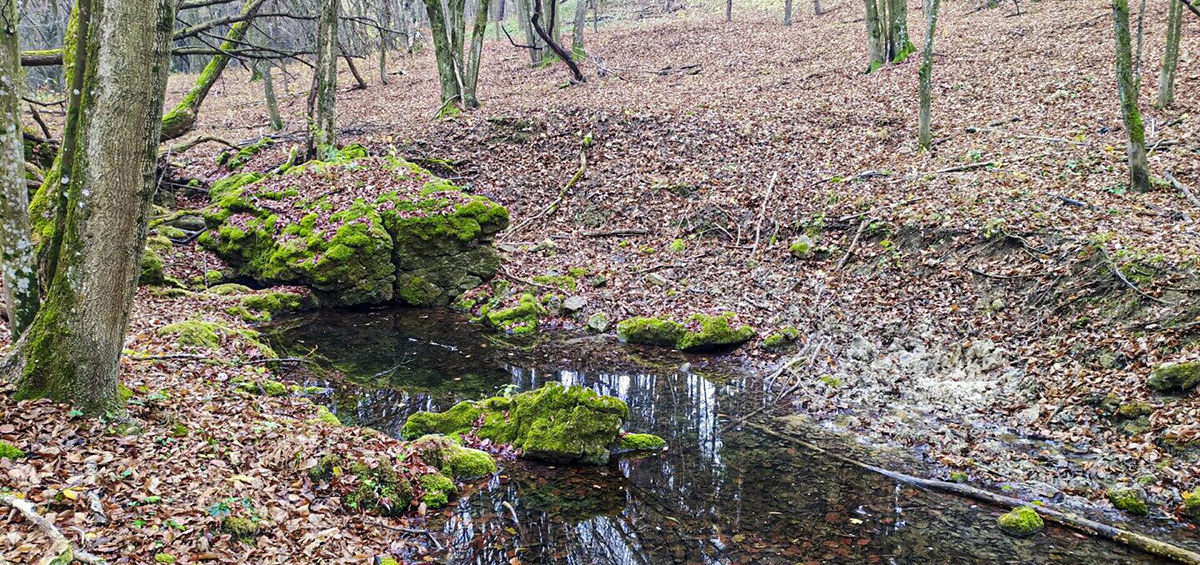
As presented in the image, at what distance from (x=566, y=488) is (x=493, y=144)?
45.0 feet

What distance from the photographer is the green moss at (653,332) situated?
1103 centimetres

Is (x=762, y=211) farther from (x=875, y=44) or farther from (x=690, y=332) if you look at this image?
(x=875, y=44)

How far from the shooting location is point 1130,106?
33.4 ft

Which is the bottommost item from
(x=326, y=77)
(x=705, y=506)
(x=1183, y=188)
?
(x=705, y=506)

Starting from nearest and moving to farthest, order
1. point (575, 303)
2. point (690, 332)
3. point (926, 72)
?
point (690, 332)
point (575, 303)
point (926, 72)

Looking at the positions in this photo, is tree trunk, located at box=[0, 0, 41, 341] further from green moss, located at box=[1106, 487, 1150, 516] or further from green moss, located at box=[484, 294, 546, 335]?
green moss, located at box=[1106, 487, 1150, 516]

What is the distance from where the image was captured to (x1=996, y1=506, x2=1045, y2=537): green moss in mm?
5816

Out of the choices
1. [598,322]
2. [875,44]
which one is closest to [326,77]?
[598,322]

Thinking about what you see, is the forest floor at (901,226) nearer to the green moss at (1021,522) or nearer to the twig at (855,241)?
the twig at (855,241)

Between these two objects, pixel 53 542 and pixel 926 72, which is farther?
pixel 926 72

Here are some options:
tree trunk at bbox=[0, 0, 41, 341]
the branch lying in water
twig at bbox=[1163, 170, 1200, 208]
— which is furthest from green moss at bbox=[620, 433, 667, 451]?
twig at bbox=[1163, 170, 1200, 208]

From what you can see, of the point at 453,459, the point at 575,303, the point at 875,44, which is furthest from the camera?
the point at 875,44

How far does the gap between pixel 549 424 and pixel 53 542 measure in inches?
175

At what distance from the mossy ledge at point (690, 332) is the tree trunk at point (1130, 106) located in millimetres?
6205
